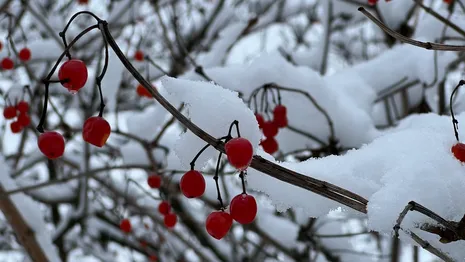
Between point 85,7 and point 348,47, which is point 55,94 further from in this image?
point 348,47

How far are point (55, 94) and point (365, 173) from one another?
14.2ft

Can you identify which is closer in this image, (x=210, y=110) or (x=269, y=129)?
(x=210, y=110)

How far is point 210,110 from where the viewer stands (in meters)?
0.98

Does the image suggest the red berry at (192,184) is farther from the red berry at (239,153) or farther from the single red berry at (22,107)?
the single red berry at (22,107)

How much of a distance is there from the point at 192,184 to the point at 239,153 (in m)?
0.19

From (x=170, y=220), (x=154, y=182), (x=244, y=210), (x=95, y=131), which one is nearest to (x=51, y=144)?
(x=95, y=131)

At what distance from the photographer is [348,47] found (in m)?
5.44

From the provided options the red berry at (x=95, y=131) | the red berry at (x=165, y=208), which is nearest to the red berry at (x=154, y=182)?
the red berry at (x=165, y=208)

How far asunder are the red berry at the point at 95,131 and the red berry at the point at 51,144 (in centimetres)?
14

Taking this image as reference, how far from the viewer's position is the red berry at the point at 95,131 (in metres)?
0.91

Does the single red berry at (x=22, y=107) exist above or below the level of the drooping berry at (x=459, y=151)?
above

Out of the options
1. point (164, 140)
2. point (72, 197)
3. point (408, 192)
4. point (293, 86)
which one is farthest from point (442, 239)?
point (72, 197)

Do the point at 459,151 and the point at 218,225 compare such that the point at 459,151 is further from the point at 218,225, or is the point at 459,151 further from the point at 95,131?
the point at 95,131

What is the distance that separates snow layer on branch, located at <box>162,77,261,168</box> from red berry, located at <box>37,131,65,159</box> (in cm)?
25
